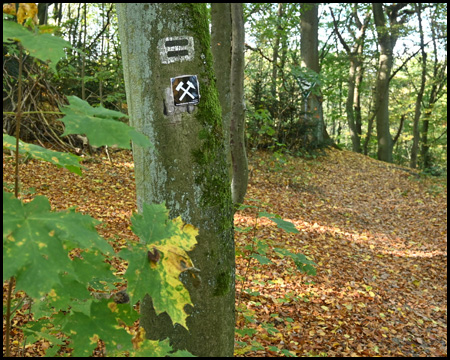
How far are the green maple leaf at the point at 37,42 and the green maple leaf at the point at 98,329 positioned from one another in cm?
80

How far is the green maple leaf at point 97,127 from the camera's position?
1.11 meters

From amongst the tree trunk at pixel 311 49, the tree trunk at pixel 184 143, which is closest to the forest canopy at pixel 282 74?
the tree trunk at pixel 311 49

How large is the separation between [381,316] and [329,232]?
2.99m

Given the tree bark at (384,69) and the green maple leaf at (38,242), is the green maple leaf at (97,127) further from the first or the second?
the tree bark at (384,69)

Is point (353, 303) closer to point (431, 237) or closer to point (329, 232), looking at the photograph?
point (329, 232)

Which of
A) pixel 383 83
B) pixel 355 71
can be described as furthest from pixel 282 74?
pixel 355 71

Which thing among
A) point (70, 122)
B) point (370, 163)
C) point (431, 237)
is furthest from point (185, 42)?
point (370, 163)

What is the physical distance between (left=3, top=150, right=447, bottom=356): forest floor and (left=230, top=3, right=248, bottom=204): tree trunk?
58cm

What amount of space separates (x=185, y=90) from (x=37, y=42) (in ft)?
2.73

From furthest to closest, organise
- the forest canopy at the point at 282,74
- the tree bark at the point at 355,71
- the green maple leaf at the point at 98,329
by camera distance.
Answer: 1. the tree bark at the point at 355,71
2. the forest canopy at the point at 282,74
3. the green maple leaf at the point at 98,329

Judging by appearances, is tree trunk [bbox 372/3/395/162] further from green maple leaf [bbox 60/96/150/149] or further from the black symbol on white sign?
green maple leaf [bbox 60/96/150/149]

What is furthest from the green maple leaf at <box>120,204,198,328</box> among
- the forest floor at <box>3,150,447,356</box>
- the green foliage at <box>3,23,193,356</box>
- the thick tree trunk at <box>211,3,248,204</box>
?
the thick tree trunk at <box>211,3,248,204</box>

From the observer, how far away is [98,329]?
4.19 feet

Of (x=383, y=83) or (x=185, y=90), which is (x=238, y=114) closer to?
(x=185, y=90)
